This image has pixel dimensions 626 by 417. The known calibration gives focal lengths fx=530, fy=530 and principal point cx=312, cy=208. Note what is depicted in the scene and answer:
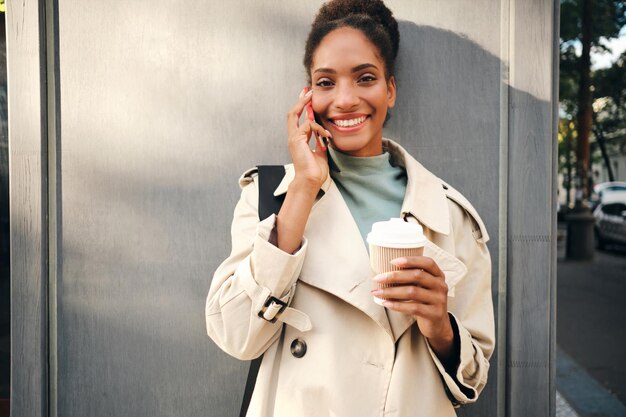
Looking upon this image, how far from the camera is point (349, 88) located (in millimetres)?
1819

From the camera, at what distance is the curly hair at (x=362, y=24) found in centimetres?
188

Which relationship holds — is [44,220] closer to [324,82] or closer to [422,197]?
[324,82]

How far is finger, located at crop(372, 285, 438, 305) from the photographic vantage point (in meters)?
1.49

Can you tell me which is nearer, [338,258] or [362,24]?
[338,258]

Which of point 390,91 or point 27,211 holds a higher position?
point 390,91

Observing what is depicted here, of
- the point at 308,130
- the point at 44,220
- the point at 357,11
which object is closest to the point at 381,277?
the point at 308,130

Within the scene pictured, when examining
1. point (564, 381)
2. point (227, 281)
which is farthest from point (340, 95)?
point (564, 381)

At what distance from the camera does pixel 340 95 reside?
181 cm

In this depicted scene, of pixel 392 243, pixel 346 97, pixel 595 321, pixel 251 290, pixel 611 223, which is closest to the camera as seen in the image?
pixel 392 243

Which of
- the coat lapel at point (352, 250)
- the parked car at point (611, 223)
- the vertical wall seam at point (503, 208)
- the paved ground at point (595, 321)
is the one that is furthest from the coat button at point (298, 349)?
the parked car at point (611, 223)

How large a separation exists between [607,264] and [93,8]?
12.5 m

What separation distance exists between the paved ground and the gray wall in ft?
10.6

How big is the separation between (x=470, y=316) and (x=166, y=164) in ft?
5.06

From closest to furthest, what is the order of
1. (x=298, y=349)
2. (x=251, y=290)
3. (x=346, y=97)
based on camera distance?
(x=251, y=290) → (x=298, y=349) → (x=346, y=97)
